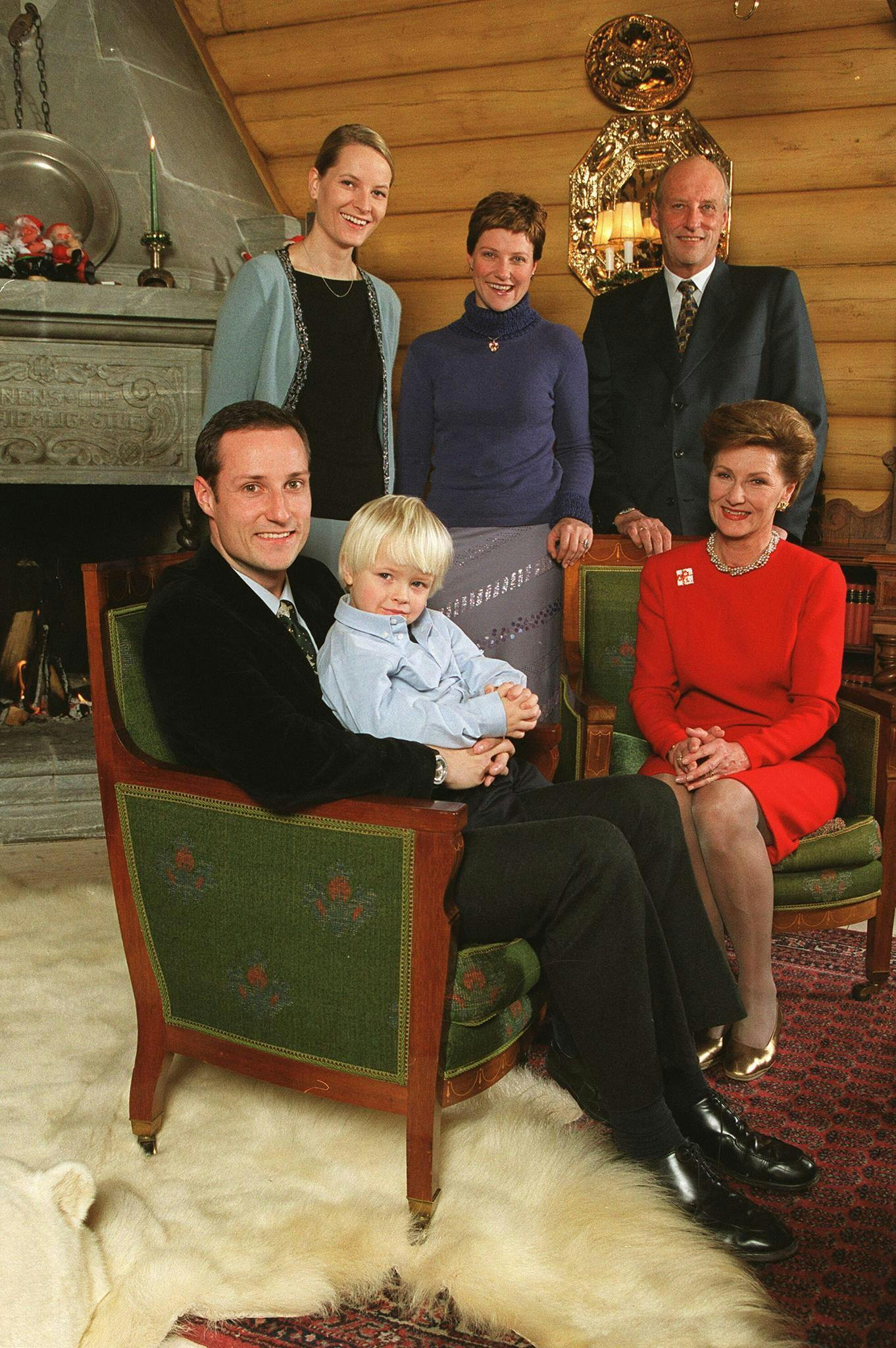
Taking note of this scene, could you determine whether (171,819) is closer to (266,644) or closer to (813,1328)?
(266,644)

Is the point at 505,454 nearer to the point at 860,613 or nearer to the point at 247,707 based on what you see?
the point at 247,707

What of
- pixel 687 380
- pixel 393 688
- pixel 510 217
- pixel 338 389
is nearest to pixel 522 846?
pixel 393 688

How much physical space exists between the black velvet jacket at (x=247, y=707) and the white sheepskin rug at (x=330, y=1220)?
62 cm

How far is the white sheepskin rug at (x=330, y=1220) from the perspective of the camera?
1.45 metres

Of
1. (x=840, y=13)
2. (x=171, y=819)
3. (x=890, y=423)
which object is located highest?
(x=840, y=13)

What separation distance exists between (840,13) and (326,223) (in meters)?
2.19

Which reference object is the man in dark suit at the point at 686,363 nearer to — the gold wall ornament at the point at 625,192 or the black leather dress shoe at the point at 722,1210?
the gold wall ornament at the point at 625,192

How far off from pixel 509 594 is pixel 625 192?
1.92 meters

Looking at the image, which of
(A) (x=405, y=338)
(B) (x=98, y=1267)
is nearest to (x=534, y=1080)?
(B) (x=98, y=1267)

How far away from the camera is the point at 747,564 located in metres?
2.35

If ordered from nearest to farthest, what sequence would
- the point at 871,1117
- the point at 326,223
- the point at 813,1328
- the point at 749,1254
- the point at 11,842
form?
1. the point at 813,1328
2. the point at 749,1254
3. the point at 871,1117
4. the point at 326,223
5. the point at 11,842

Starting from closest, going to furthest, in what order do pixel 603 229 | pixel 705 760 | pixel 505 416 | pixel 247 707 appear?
pixel 247 707 < pixel 705 760 < pixel 505 416 < pixel 603 229

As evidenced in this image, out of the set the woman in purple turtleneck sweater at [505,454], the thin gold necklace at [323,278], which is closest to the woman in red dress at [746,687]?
the woman in purple turtleneck sweater at [505,454]

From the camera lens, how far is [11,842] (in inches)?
137
